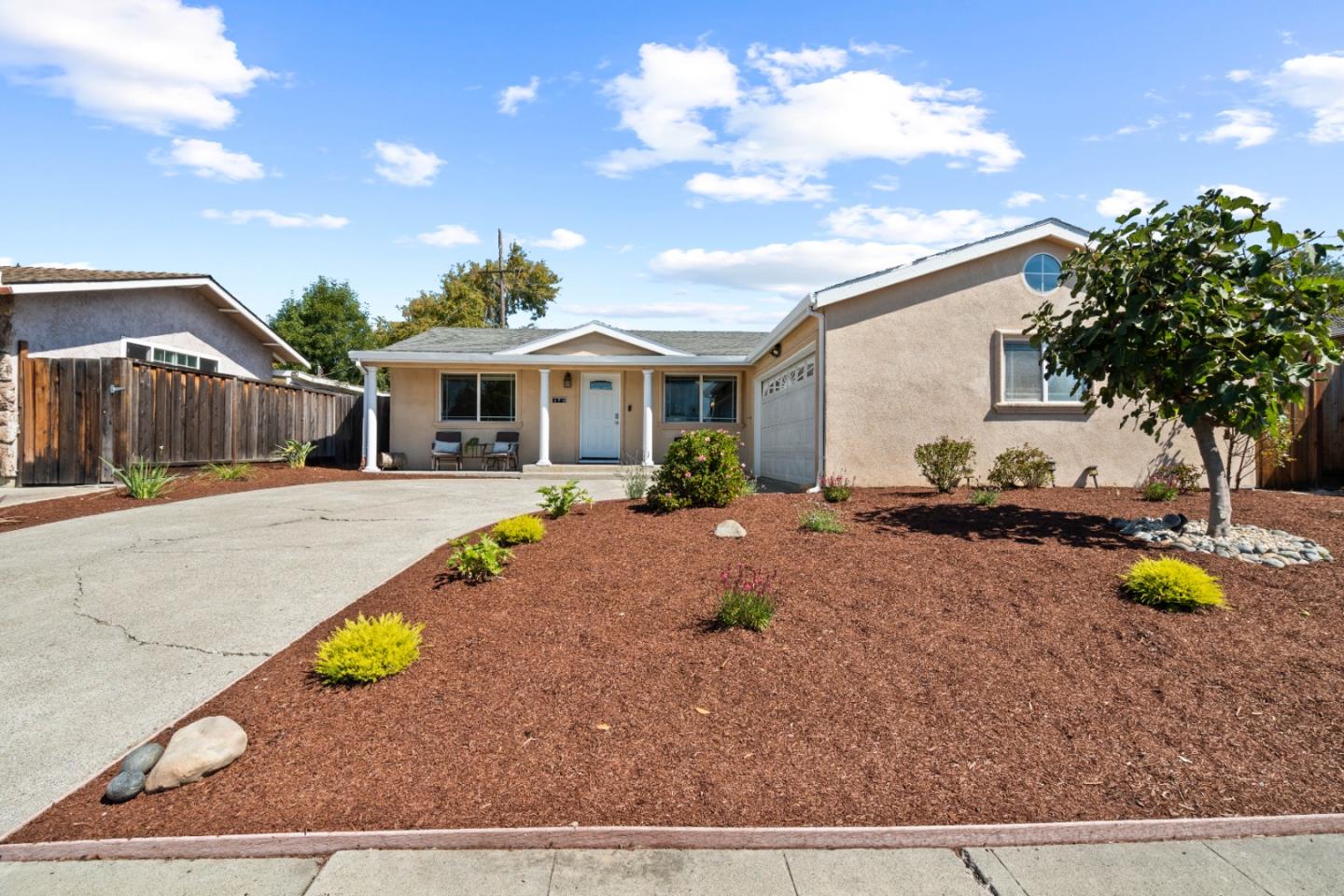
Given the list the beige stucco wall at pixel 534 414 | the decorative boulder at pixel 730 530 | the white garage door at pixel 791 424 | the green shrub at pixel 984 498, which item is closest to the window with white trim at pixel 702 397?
the beige stucco wall at pixel 534 414

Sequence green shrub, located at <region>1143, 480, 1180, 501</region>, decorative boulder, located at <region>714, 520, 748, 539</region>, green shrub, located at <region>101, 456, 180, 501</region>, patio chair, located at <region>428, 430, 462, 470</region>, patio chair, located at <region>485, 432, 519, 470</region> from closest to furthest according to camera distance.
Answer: decorative boulder, located at <region>714, 520, 748, 539</region>, green shrub, located at <region>1143, 480, 1180, 501</region>, green shrub, located at <region>101, 456, 180, 501</region>, patio chair, located at <region>428, 430, 462, 470</region>, patio chair, located at <region>485, 432, 519, 470</region>

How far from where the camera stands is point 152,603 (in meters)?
5.21

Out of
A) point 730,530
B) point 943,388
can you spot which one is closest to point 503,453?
point 943,388

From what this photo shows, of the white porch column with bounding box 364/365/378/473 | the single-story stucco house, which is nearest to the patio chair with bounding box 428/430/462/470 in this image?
the white porch column with bounding box 364/365/378/473

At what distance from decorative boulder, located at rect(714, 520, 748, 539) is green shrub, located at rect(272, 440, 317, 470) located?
12162 mm

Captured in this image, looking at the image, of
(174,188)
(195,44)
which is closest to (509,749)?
(195,44)

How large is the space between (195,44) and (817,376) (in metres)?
8.91

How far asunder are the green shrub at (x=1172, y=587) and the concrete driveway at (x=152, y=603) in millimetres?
5749

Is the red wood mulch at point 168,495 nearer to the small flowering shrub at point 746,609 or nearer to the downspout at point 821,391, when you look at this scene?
the small flowering shrub at point 746,609

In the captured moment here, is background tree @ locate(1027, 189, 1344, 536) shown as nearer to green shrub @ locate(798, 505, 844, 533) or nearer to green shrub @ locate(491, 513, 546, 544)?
green shrub @ locate(798, 505, 844, 533)

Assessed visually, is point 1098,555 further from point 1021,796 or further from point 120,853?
point 120,853

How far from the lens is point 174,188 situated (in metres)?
12.2

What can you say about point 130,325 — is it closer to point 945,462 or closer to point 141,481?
point 141,481

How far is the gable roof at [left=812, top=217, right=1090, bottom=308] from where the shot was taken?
9.77 metres
